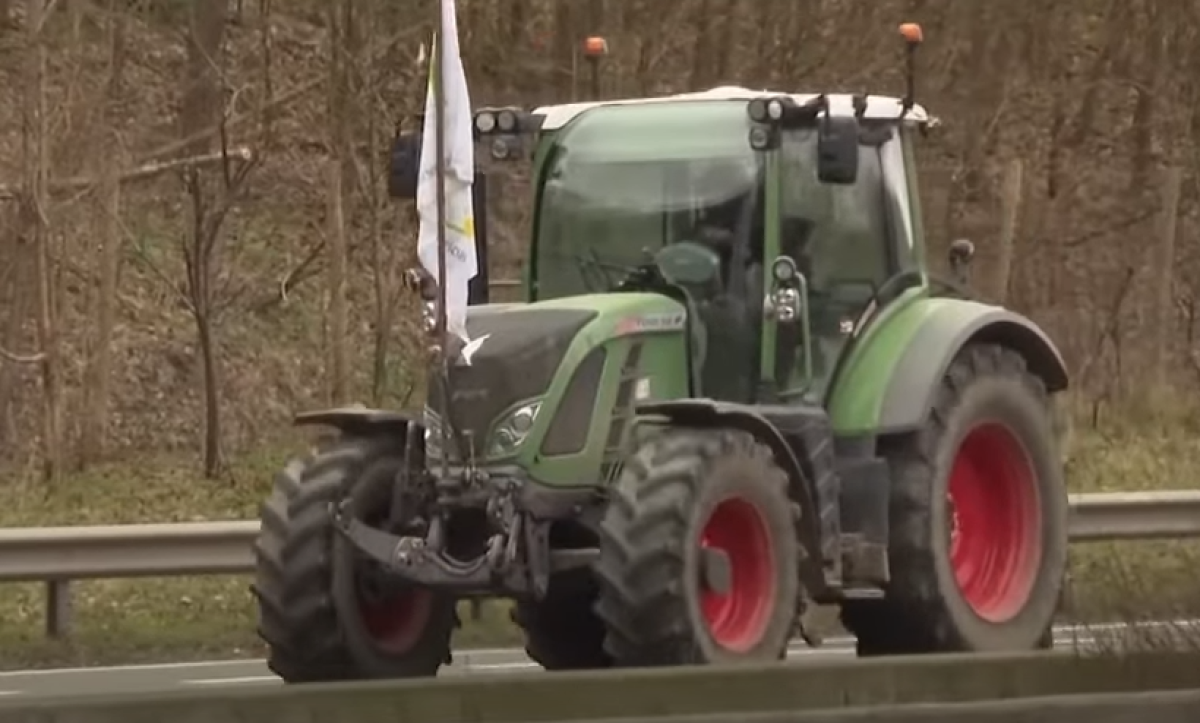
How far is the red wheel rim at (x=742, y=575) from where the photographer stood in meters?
10.2

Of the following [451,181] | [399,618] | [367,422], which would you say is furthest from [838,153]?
[399,618]

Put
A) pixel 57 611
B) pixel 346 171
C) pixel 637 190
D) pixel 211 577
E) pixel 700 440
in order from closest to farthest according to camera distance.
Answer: pixel 700 440 < pixel 637 190 < pixel 57 611 < pixel 211 577 < pixel 346 171

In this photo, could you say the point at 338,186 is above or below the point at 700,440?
above

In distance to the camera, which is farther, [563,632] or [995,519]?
[995,519]

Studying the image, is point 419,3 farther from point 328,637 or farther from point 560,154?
point 328,637

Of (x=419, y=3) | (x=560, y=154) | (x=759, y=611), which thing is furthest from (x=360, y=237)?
(x=759, y=611)

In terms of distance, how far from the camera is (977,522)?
1217cm

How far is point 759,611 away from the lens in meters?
10.2

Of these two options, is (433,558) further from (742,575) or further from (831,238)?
(831,238)

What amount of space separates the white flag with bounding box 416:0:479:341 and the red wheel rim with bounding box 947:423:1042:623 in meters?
2.65

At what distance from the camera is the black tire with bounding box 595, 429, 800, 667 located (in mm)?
9633

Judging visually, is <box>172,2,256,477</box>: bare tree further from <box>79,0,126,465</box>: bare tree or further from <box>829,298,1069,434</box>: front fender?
<box>829,298,1069,434</box>: front fender

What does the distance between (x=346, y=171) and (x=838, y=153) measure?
12275mm

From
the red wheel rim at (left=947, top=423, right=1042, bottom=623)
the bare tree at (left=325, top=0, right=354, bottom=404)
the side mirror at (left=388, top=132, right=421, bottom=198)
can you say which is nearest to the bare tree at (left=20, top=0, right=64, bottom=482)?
the bare tree at (left=325, top=0, right=354, bottom=404)
